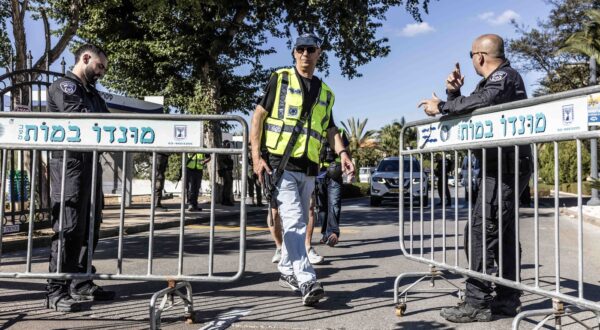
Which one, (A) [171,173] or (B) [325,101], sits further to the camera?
(A) [171,173]

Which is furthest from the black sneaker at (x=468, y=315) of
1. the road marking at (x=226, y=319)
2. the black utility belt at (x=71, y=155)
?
the black utility belt at (x=71, y=155)

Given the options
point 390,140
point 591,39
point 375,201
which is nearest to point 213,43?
point 375,201

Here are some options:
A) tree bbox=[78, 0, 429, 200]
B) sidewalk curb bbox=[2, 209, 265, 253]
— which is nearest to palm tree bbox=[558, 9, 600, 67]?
tree bbox=[78, 0, 429, 200]

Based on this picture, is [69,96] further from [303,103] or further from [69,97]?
[303,103]

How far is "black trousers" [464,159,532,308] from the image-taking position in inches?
146

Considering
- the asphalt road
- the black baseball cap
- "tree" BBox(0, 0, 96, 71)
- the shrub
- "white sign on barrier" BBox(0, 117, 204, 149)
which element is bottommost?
the asphalt road

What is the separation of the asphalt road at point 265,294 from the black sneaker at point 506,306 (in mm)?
88

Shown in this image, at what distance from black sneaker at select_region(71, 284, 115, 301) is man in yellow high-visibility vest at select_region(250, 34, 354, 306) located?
4.81 feet

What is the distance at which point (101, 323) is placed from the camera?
3.57 m

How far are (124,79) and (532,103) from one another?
1913cm

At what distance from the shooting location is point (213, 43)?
16797mm

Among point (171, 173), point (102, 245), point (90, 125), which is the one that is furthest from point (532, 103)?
point (171, 173)

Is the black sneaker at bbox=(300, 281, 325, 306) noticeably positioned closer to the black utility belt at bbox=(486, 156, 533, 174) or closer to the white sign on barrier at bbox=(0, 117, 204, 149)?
the white sign on barrier at bbox=(0, 117, 204, 149)

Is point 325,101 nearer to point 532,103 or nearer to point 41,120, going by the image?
point 532,103
